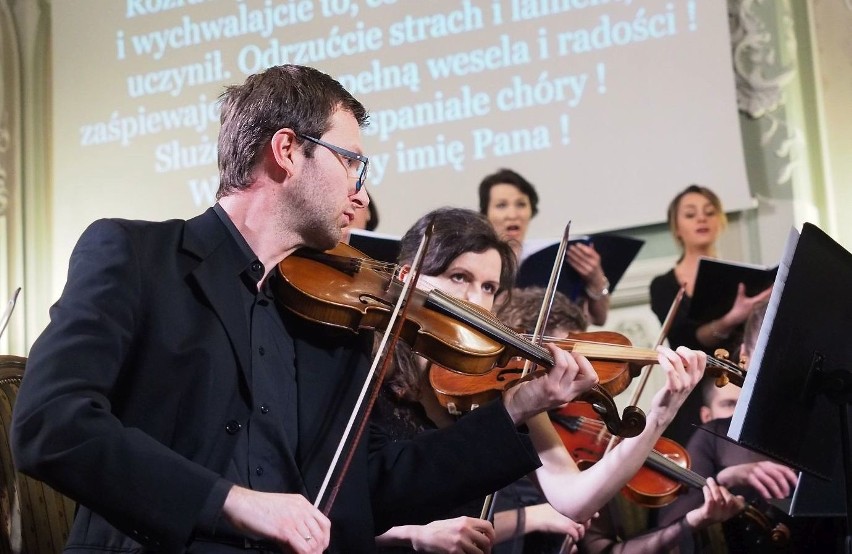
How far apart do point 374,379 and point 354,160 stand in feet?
1.12

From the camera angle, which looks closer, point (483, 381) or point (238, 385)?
point (238, 385)

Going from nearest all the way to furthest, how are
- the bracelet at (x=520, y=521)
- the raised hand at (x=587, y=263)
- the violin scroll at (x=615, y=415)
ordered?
the violin scroll at (x=615, y=415)
the bracelet at (x=520, y=521)
the raised hand at (x=587, y=263)

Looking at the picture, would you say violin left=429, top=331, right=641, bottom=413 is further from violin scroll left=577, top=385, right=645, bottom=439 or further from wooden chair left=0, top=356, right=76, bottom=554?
wooden chair left=0, top=356, right=76, bottom=554

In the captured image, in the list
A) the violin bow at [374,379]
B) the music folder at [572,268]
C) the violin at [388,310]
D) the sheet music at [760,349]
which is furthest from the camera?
the music folder at [572,268]

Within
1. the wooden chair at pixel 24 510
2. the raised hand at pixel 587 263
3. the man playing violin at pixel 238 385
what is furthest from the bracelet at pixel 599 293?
the wooden chair at pixel 24 510

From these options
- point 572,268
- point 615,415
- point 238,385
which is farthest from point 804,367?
point 572,268

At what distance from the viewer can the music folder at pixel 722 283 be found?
134 inches

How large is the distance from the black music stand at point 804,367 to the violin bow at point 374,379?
22.8 inches

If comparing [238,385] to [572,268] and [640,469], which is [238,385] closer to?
[640,469]

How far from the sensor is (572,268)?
3344 millimetres

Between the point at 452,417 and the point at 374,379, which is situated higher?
the point at 374,379

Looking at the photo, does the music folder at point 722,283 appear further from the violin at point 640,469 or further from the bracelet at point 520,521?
the bracelet at point 520,521

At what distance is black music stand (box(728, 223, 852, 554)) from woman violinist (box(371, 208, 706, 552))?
0.36 metres

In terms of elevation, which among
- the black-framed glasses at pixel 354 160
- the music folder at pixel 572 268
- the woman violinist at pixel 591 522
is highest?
the black-framed glasses at pixel 354 160
